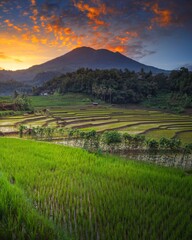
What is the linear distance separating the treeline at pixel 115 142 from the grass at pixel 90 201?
4354 mm

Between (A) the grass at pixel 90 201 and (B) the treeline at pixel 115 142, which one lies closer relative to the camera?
(A) the grass at pixel 90 201

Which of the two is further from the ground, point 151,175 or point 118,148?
point 151,175

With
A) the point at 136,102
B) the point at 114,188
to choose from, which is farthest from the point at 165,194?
the point at 136,102

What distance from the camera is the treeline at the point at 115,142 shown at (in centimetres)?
1297

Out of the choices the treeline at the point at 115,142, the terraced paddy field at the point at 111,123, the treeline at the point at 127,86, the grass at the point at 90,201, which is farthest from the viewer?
the treeline at the point at 127,86

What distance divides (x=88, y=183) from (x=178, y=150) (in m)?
9.27

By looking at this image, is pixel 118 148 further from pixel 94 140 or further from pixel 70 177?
pixel 70 177

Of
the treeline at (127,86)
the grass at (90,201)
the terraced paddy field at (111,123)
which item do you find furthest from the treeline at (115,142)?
the treeline at (127,86)

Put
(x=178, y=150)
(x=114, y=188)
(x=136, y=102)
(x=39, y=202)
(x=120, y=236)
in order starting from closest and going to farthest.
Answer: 1. (x=120, y=236)
2. (x=39, y=202)
3. (x=114, y=188)
4. (x=178, y=150)
5. (x=136, y=102)

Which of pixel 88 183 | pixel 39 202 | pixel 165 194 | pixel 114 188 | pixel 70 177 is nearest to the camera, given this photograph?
pixel 39 202

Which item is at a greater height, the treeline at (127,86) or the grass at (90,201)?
the treeline at (127,86)

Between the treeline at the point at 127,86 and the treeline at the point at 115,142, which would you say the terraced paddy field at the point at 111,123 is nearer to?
the treeline at the point at 115,142

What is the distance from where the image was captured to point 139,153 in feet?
45.9

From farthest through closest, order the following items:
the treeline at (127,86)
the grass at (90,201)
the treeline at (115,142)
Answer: the treeline at (127,86)
the treeline at (115,142)
the grass at (90,201)
